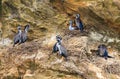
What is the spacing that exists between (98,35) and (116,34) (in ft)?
2.09

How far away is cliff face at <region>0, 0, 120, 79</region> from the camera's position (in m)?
13.1

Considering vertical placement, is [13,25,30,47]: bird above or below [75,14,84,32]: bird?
below

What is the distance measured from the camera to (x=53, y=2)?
52.4ft

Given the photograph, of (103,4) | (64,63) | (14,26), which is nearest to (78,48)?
(64,63)

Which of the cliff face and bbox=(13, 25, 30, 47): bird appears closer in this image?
the cliff face

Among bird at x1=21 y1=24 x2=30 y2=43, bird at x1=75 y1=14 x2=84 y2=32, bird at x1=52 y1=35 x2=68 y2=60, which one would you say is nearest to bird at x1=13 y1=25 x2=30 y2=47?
bird at x1=21 y1=24 x2=30 y2=43

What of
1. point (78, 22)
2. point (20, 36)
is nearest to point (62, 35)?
point (78, 22)

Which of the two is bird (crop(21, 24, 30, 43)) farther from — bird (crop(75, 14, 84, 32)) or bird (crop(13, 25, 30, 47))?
bird (crop(75, 14, 84, 32))

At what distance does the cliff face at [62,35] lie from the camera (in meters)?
13.1

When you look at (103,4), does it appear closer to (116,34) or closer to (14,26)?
(116,34)

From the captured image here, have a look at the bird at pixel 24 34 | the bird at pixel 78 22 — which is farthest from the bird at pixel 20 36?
the bird at pixel 78 22

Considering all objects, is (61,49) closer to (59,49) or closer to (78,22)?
(59,49)

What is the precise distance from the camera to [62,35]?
49.5 ft

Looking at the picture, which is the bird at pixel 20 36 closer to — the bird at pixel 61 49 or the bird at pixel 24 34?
the bird at pixel 24 34
